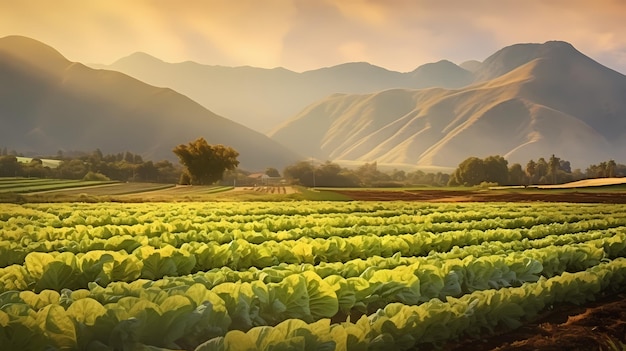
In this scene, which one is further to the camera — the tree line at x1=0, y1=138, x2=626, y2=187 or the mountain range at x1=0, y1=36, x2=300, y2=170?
the tree line at x1=0, y1=138, x2=626, y2=187

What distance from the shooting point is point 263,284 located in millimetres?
4371

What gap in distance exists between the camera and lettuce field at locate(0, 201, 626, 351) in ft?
10.7

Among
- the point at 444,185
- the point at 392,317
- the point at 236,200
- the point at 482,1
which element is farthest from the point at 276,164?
A: the point at 392,317

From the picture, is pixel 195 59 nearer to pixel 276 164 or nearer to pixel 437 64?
pixel 276 164

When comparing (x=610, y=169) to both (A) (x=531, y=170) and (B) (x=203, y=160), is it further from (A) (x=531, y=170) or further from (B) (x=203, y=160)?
(B) (x=203, y=160)

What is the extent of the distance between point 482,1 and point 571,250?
260 inches

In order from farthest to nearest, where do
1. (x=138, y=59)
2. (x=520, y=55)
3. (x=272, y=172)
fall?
(x=520, y=55) → (x=272, y=172) → (x=138, y=59)

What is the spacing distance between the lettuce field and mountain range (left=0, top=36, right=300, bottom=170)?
4.15ft

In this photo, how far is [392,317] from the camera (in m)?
4.02

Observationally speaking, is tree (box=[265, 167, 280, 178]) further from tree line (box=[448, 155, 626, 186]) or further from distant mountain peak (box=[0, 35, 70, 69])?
distant mountain peak (box=[0, 35, 70, 69])

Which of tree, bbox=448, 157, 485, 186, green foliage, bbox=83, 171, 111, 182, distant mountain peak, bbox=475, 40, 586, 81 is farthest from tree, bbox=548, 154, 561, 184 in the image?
green foliage, bbox=83, 171, 111, 182

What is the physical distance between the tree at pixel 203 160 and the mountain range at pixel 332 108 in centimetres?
28

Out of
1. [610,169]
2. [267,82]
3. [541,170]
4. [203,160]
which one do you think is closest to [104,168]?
[203,160]

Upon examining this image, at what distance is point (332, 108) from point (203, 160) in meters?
4.75
